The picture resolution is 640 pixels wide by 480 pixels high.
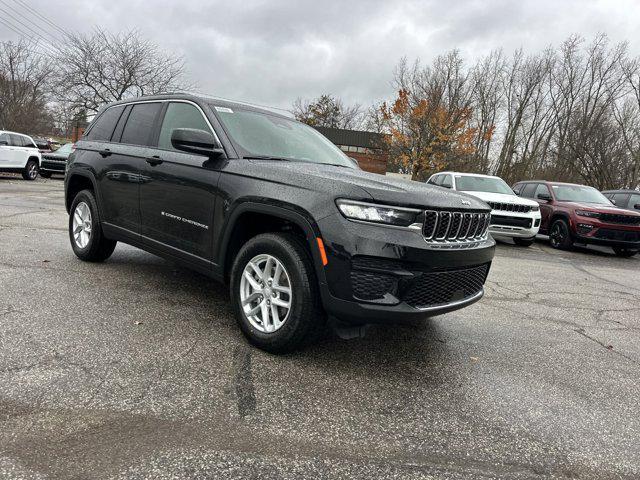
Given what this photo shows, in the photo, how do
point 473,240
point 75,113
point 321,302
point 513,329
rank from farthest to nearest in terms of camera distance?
1. point 75,113
2. point 513,329
3. point 473,240
4. point 321,302

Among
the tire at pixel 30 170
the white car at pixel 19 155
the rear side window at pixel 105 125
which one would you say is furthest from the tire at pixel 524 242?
the tire at pixel 30 170

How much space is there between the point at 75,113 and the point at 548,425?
36.7m

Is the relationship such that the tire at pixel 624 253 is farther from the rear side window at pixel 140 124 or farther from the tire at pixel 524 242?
the rear side window at pixel 140 124

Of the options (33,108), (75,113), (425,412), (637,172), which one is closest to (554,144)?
(637,172)

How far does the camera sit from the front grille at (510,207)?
1065 centimetres

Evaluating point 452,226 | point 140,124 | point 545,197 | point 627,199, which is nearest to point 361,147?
point 627,199

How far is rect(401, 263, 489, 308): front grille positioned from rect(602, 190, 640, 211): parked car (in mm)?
12076

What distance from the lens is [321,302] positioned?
9.57 feet

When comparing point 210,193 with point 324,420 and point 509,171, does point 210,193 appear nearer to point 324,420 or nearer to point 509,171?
point 324,420

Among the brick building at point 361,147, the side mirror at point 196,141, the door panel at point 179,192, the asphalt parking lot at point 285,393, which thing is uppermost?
the brick building at point 361,147

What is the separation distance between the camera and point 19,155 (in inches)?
671

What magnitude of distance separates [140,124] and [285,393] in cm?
326

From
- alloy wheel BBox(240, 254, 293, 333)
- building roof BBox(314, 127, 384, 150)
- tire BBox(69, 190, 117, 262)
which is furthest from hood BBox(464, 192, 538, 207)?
building roof BBox(314, 127, 384, 150)

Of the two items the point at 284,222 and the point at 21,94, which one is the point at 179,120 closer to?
the point at 284,222
